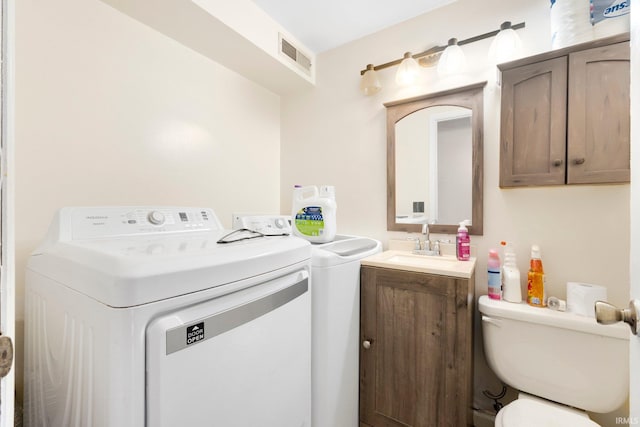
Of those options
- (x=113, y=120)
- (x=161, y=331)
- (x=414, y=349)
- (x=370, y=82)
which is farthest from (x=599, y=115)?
(x=113, y=120)

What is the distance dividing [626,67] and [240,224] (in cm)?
201

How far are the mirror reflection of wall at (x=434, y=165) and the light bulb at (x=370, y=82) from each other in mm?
307

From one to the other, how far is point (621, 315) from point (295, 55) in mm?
2266

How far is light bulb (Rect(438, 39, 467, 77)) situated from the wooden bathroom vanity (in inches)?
46.5

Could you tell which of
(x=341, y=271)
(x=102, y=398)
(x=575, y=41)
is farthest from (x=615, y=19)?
(x=102, y=398)

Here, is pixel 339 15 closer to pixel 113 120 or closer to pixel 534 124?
pixel 534 124

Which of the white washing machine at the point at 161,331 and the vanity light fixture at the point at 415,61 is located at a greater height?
the vanity light fixture at the point at 415,61

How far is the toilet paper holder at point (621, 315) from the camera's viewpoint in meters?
0.54

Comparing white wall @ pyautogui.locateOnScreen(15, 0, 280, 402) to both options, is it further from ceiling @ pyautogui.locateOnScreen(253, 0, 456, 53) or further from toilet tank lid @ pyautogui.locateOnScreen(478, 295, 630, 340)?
toilet tank lid @ pyautogui.locateOnScreen(478, 295, 630, 340)

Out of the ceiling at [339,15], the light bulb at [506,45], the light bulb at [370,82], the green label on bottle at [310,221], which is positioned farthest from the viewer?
the light bulb at [370,82]

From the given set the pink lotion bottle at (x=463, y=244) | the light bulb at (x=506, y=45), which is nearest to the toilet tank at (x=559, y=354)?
the pink lotion bottle at (x=463, y=244)

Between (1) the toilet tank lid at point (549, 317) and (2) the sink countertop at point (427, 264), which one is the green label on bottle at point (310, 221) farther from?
(1) the toilet tank lid at point (549, 317)

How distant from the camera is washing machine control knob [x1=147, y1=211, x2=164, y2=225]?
1.22m

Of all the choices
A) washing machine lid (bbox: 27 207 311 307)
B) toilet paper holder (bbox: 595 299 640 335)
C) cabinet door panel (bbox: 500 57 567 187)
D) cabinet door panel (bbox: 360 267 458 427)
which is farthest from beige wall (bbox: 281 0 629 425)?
washing machine lid (bbox: 27 207 311 307)
